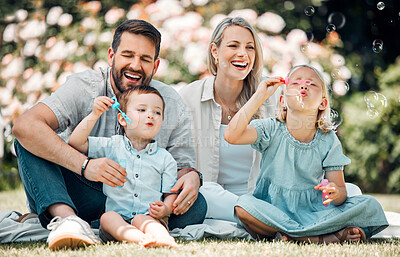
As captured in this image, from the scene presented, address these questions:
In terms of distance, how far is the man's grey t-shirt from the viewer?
268cm

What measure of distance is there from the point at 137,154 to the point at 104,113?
39 centimetres

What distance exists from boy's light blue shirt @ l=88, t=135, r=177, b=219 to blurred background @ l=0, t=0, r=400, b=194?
286 cm

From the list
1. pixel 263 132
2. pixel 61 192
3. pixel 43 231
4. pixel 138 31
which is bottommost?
pixel 43 231

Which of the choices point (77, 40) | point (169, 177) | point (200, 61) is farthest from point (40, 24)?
point (169, 177)

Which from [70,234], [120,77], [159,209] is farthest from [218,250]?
[120,77]

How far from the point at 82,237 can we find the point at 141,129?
26.7 inches

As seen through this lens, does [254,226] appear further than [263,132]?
No

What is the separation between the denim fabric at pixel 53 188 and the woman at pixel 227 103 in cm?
78

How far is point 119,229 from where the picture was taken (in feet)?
7.31

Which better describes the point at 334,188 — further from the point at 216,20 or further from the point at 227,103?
the point at 216,20

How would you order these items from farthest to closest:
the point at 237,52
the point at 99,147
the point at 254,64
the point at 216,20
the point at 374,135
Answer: the point at 374,135 → the point at 216,20 → the point at 254,64 → the point at 237,52 → the point at 99,147

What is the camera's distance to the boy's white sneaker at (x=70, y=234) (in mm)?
2066

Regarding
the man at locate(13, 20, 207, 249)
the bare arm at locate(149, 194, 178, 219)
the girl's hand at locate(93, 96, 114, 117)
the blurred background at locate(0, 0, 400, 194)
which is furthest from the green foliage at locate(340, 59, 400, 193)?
the girl's hand at locate(93, 96, 114, 117)

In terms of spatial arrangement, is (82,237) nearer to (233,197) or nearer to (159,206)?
(159,206)
